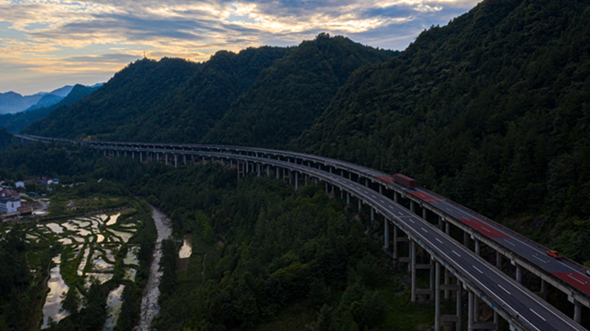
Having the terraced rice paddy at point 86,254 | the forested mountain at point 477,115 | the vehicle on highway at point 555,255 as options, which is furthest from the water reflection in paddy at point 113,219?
the vehicle on highway at point 555,255

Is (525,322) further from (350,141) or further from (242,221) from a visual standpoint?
(350,141)

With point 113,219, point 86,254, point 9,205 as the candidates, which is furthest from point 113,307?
point 9,205

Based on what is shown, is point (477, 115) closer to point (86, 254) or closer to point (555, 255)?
point (555, 255)

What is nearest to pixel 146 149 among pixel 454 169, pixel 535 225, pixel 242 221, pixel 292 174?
pixel 292 174

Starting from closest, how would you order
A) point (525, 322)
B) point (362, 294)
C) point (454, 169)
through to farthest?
point (525, 322), point (362, 294), point (454, 169)

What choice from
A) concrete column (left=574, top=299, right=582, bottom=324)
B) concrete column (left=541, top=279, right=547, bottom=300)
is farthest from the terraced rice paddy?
concrete column (left=574, top=299, right=582, bottom=324)

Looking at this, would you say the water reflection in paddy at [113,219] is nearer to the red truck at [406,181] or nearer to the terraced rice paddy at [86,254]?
the terraced rice paddy at [86,254]

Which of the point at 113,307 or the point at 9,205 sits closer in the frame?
the point at 113,307
